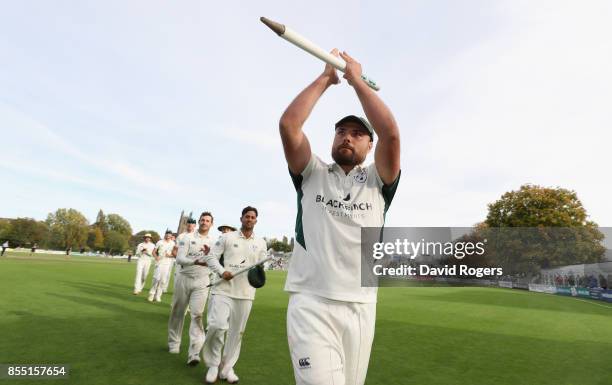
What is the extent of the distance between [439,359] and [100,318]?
26.4ft

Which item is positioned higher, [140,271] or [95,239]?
[95,239]

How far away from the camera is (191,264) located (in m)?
7.05

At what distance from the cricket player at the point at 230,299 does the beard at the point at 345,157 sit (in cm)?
370

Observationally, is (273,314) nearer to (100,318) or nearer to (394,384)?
(100,318)

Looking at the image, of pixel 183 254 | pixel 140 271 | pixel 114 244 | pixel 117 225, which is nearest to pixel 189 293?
pixel 183 254

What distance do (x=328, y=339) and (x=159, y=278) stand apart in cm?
1276

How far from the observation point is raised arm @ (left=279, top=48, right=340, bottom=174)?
2.39 metres

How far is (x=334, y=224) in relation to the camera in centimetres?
257

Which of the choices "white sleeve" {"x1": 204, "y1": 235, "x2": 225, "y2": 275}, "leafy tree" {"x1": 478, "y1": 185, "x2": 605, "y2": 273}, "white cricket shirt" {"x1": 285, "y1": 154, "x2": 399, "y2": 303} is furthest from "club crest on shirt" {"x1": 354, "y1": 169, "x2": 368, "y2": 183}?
"leafy tree" {"x1": 478, "y1": 185, "x2": 605, "y2": 273}

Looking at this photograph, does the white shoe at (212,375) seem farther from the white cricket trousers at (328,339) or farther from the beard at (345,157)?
the beard at (345,157)

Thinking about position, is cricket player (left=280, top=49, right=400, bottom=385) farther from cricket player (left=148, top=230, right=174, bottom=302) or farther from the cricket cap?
cricket player (left=148, top=230, right=174, bottom=302)

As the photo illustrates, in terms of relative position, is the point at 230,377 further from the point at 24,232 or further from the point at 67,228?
the point at 67,228

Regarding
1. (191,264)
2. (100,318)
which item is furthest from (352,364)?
(100,318)

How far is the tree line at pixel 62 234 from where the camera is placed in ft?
313
